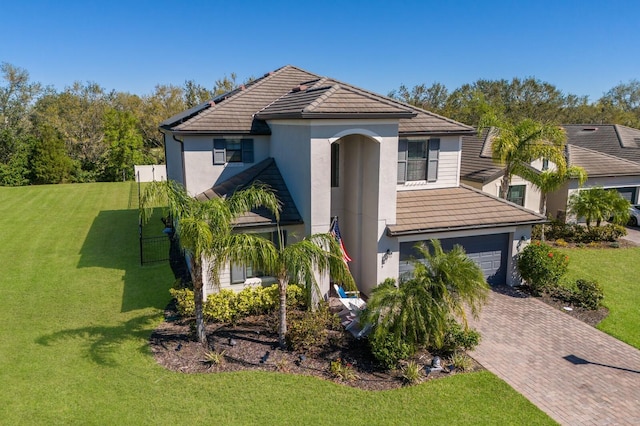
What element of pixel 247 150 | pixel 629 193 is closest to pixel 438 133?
pixel 247 150

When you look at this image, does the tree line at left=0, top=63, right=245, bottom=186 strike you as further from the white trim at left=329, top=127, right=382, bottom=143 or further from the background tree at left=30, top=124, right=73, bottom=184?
the white trim at left=329, top=127, right=382, bottom=143

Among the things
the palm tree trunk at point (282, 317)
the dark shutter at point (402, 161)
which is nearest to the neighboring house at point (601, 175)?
the dark shutter at point (402, 161)

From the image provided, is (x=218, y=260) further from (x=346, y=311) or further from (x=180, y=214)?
(x=346, y=311)

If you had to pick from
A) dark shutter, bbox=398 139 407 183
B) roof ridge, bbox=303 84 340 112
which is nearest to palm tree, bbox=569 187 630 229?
dark shutter, bbox=398 139 407 183

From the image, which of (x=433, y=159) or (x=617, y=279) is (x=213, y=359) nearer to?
(x=433, y=159)

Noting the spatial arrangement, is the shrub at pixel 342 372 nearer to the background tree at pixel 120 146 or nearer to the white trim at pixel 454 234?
the white trim at pixel 454 234

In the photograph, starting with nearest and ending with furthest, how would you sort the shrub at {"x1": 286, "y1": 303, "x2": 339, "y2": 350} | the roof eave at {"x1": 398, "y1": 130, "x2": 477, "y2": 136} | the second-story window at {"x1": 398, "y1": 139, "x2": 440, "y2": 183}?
the shrub at {"x1": 286, "y1": 303, "x2": 339, "y2": 350}, the roof eave at {"x1": 398, "y1": 130, "x2": 477, "y2": 136}, the second-story window at {"x1": 398, "y1": 139, "x2": 440, "y2": 183}
